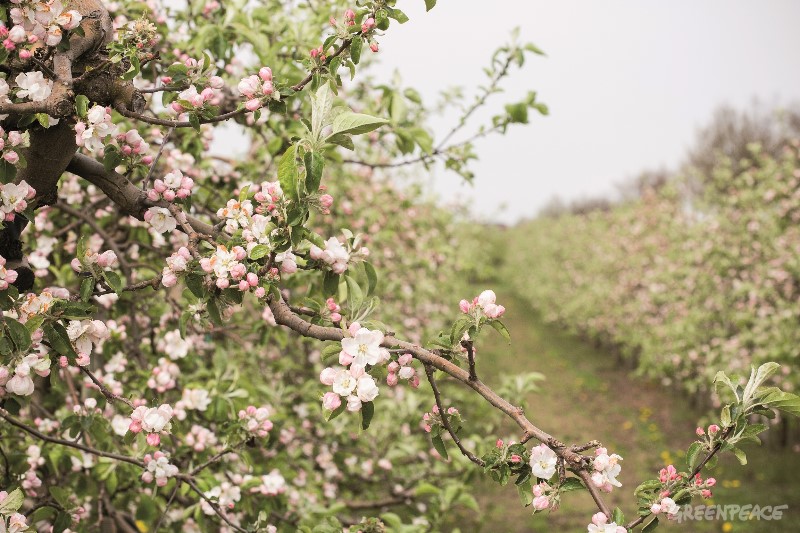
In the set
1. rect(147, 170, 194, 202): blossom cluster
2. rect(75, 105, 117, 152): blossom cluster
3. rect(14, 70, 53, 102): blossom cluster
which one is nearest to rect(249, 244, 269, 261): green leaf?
rect(147, 170, 194, 202): blossom cluster

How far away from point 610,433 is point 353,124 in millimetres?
12318

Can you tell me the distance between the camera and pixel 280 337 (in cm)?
327

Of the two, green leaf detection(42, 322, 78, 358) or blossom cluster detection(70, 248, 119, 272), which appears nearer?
green leaf detection(42, 322, 78, 358)

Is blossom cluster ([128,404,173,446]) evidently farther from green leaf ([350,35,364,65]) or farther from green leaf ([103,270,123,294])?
green leaf ([350,35,364,65])

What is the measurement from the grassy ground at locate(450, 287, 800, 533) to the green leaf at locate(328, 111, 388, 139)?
276cm

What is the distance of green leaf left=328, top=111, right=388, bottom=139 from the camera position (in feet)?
4.58

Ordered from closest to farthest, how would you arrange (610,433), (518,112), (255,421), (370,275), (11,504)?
(11,504) → (370,275) → (255,421) → (518,112) → (610,433)

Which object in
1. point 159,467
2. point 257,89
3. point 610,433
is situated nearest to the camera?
point 257,89

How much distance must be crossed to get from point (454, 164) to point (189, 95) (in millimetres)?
1873

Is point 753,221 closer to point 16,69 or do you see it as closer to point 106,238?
point 106,238

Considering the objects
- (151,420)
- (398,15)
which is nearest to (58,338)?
(151,420)

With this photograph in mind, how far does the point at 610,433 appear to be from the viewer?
1234 centimetres

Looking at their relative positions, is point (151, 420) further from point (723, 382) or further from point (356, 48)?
point (723, 382)

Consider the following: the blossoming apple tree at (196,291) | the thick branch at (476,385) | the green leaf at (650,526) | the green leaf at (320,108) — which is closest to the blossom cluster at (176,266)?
the blossoming apple tree at (196,291)
